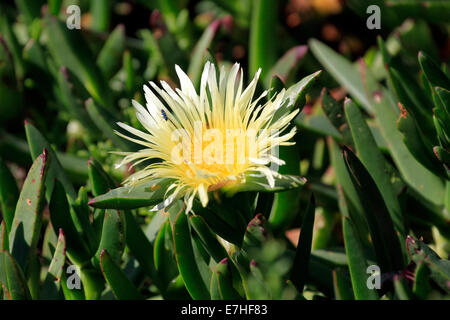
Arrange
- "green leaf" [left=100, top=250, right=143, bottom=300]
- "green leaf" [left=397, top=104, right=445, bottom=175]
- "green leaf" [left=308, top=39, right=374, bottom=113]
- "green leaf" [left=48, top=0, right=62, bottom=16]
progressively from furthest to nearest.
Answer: "green leaf" [left=48, top=0, right=62, bottom=16] < "green leaf" [left=308, top=39, right=374, bottom=113] < "green leaf" [left=397, top=104, right=445, bottom=175] < "green leaf" [left=100, top=250, right=143, bottom=300]

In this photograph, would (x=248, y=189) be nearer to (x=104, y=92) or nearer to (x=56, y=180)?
(x=56, y=180)

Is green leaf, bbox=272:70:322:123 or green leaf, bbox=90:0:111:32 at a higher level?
green leaf, bbox=90:0:111:32

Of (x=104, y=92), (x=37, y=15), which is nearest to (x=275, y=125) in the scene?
(x=104, y=92)

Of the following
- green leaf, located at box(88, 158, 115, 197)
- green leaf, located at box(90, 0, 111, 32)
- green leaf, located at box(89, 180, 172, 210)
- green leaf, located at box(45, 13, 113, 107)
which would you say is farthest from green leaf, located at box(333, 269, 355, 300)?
green leaf, located at box(90, 0, 111, 32)

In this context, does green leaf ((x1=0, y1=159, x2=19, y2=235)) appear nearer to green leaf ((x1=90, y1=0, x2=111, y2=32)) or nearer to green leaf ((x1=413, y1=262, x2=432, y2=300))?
green leaf ((x1=413, y1=262, x2=432, y2=300))

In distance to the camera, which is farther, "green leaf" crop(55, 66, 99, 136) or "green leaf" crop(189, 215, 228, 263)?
"green leaf" crop(55, 66, 99, 136)

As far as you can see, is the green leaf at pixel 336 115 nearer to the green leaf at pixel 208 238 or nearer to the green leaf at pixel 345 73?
the green leaf at pixel 345 73

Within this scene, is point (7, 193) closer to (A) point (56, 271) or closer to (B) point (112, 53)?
(A) point (56, 271)
